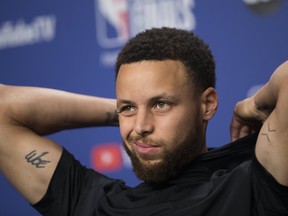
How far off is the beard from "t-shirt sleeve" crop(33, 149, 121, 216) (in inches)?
5.5

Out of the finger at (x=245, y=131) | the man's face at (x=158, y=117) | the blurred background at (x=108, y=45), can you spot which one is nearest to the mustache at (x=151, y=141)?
the man's face at (x=158, y=117)

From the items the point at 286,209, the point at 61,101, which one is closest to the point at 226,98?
the point at 61,101

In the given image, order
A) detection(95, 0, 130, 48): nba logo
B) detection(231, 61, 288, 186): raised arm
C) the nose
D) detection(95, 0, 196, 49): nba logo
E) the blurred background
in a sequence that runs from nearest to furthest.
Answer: detection(231, 61, 288, 186): raised arm → the nose → the blurred background → detection(95, 0, 196, 49): nba logo → detection(95, 0, 130, 48): nba logo

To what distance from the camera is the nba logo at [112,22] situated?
164 centimetres

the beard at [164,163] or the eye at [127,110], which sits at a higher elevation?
the eye at [127,110]

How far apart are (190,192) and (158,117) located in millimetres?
142

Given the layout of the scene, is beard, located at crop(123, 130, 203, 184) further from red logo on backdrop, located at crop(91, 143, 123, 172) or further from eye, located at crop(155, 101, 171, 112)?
red logo on backdrop, located at crop(91, 143, 123, 172)

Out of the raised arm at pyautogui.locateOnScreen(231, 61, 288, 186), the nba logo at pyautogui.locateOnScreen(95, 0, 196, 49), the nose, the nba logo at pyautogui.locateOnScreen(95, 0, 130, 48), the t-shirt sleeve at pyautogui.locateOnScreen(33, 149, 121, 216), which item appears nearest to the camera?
the raised arm at pyautogui.locateOnScreen(231, 61, 288, 186)

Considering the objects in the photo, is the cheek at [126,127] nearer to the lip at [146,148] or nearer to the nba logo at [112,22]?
the lip at [146,148]

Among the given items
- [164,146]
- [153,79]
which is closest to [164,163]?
[164,146]

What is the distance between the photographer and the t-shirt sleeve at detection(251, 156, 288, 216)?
664 millimetres

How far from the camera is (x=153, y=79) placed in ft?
2.57

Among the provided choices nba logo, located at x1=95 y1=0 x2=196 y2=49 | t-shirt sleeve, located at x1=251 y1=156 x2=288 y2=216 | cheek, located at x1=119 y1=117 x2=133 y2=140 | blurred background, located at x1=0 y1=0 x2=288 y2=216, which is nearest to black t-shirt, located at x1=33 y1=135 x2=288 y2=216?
t-shirt sleeve, located at x1=251 y1=156 x2=288 y2=216

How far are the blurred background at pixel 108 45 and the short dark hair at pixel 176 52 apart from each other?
0.59 meters
